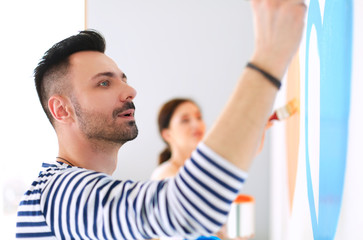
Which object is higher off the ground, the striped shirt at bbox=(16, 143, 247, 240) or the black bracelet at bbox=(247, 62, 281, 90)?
the black bracelet at bbox=(247, 62, 281, 90)

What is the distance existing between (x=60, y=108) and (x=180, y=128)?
161cm

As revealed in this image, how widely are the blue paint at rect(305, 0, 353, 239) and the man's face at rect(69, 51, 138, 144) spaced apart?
1.24 feet

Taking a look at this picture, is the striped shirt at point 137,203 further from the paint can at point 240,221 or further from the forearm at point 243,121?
the paint can at point 240,221

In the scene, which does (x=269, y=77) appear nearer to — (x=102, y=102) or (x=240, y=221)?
(x=102, y=102)

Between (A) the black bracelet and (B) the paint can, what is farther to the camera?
(B) the paint can

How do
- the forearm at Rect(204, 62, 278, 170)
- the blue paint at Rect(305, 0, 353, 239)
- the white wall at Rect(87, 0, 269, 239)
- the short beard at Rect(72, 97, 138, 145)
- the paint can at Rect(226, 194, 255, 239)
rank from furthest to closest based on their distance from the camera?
the white wall at Rect(87, 0, 269, 239), the paint can at Rect(226, 194, 255, 239), the short beard at Rect(72, 97, 138, 145), the blue paint at Rect(305, 0, 353, 239), the forearm at Rect(204, 62, 278, 170)

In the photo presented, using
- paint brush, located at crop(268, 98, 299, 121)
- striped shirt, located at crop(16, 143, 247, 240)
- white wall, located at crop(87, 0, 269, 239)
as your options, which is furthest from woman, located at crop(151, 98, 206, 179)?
striped shirt, located at crop(16, 143, 247, 240)

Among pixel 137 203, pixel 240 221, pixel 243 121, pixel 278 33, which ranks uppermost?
pixel 278 33

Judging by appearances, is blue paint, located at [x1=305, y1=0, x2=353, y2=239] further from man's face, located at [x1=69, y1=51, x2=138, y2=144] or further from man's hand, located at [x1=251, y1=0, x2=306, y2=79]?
man's face, located at [x1=69, y1=51, x2=138, y2=144]

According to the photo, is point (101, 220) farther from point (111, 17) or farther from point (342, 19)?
point (111, 17)

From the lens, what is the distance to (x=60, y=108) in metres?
0.86

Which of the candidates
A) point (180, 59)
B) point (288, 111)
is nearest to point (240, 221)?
point (288, 111)

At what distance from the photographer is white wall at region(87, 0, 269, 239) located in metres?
3.20

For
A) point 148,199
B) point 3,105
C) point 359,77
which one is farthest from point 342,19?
point 3,105
